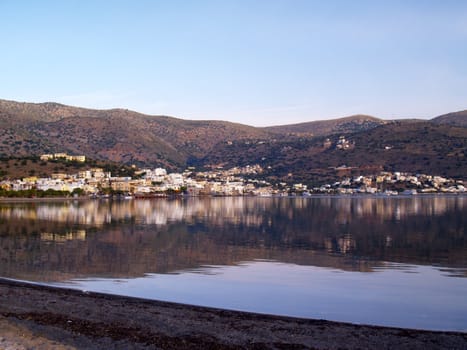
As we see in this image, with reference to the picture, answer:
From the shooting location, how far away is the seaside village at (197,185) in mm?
131000

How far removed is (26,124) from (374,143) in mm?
102908

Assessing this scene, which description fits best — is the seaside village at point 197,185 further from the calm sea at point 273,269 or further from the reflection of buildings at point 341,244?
the reflection of buildings at point 341,244

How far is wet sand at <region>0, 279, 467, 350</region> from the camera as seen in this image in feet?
32.1

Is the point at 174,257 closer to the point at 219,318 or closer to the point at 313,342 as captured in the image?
the point at 219,318

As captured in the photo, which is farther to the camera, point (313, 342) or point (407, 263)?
point (407, 263)

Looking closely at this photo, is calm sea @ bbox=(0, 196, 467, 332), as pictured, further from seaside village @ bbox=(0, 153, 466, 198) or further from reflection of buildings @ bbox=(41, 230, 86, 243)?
seaside village @ bbox=(0, 153, 466, 198)

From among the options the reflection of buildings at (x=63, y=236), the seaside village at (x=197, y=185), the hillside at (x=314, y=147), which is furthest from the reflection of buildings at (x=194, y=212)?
the hillside at (x=314, y=147)

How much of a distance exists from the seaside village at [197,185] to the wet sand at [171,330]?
371 ft

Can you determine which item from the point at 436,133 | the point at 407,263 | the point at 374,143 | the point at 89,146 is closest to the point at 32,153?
the point at 89,146

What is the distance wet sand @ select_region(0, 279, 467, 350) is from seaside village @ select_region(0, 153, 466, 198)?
113 m

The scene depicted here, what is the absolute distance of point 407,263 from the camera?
22875 mm

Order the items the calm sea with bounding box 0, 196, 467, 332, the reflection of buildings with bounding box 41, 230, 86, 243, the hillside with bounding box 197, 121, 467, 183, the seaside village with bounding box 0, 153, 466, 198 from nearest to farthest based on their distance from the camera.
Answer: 1. the calm sea with bounding box 0, 196, 467, 332
2. the reflection of buildings with bounding box 41, 230, 86, 243
3. the seaside village with bounding box 0, 153, 466, 198
4. the hillside with bounding box 197, 121, 467, 183

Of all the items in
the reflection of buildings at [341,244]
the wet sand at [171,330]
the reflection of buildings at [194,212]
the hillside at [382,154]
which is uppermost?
the hillside at [382,154]

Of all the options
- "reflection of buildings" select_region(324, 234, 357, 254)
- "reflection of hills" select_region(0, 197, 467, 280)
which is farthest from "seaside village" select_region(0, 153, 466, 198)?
"reflection of buildings" select_region(324, 234, 357, 254)
